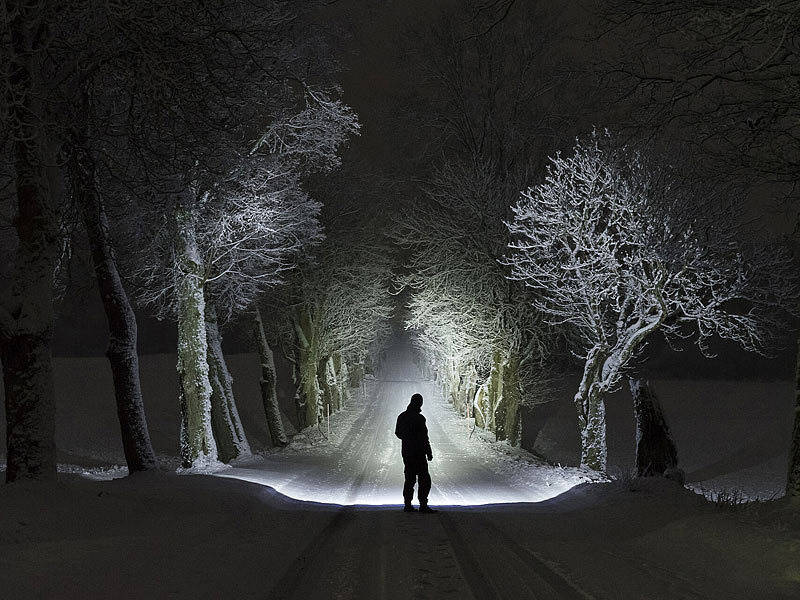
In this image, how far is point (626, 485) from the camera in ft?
40.3

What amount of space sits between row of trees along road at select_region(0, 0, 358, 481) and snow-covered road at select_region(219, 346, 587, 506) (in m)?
2.67

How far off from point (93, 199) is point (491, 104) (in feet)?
71.6

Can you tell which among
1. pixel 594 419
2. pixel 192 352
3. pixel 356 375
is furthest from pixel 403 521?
pixel 356 375

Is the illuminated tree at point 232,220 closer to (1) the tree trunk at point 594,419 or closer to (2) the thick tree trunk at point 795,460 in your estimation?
(1) the tree trunk at point 594,419

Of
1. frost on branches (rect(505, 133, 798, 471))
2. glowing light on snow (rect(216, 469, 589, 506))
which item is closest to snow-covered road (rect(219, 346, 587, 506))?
glowing light on snow (rect(216, 469, 589, 506))

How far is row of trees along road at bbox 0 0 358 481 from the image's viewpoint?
9391 millimetres

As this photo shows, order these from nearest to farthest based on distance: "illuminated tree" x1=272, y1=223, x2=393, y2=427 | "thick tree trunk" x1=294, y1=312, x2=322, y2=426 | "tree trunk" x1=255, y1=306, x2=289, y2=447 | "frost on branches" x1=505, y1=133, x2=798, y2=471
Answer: "frost on branches" x1=505, y1=133, x2=798, y2=471 → "tree trunk" x1=255, y1=306, x2=289, y2=447 → "illuminated tree" x1=272, y1=223, x2=393, y2=427 → "thick tree trunk" x1=294, y1=312, x2=322, y2=426

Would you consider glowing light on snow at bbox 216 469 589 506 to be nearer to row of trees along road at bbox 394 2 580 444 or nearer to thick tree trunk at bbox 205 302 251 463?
thick tree trunk at bbox 205 302 251 463

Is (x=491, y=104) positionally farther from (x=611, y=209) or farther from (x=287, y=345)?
(x=287, y=345)

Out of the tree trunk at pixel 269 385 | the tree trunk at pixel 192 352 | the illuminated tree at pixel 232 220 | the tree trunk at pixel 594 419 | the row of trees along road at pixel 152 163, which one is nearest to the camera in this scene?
the row of trees along road at pixel 152 163

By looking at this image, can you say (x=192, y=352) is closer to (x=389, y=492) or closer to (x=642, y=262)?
(x=389, y=492)

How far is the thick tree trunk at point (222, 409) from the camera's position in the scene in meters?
23.1

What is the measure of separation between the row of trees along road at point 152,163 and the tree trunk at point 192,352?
0.04m

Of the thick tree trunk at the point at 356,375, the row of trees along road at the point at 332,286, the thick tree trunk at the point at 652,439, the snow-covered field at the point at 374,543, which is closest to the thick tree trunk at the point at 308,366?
the row of trees along road at the point at 332,286
